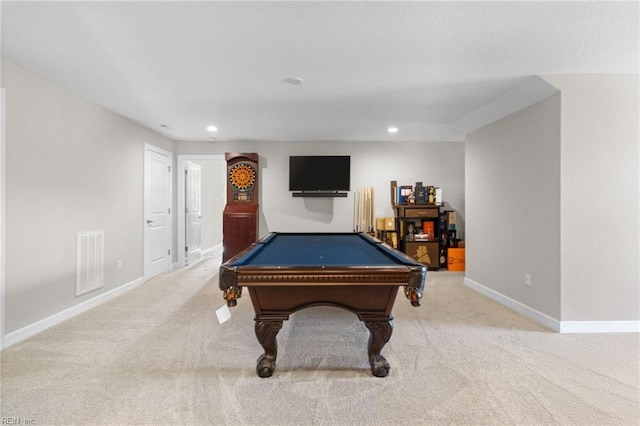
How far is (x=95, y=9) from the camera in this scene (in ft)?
5.61

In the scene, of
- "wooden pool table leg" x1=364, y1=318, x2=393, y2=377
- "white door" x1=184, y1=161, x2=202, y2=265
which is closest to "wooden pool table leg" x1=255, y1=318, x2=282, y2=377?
"wooden pool table leg" x1=364, y1=318, x2=393, y2=377

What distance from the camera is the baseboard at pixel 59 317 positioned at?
2.32 meters

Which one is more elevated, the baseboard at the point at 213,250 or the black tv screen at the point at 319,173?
the black tv screen at the point at 319,173

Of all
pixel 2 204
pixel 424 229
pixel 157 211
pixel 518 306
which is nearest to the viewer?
pixel 2 204

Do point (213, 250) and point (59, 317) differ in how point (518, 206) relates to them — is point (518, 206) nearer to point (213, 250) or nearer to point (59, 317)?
point (59, 317)

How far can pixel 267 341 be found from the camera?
188 cm

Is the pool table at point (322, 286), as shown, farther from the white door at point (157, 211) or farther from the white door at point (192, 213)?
the white door at point (192, 213)

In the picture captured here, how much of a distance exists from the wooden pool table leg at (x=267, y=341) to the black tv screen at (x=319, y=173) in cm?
348

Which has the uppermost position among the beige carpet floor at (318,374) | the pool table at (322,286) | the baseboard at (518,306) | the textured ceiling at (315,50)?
the textured ceiling at (315,50)

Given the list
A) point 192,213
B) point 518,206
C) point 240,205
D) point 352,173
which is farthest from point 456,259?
point 192,213

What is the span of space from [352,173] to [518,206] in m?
2.75

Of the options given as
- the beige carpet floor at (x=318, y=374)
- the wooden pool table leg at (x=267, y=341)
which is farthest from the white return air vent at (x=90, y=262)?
the wooden pool table leg at (x=267, y=341)

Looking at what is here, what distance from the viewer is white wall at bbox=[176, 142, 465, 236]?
17.4 ft

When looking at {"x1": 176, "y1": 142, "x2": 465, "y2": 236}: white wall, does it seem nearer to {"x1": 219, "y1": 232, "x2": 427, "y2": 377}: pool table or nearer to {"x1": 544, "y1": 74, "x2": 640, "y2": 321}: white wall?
{"x1": 544, "y1": 74, "x2": 640, "y2": 321}: white wall
